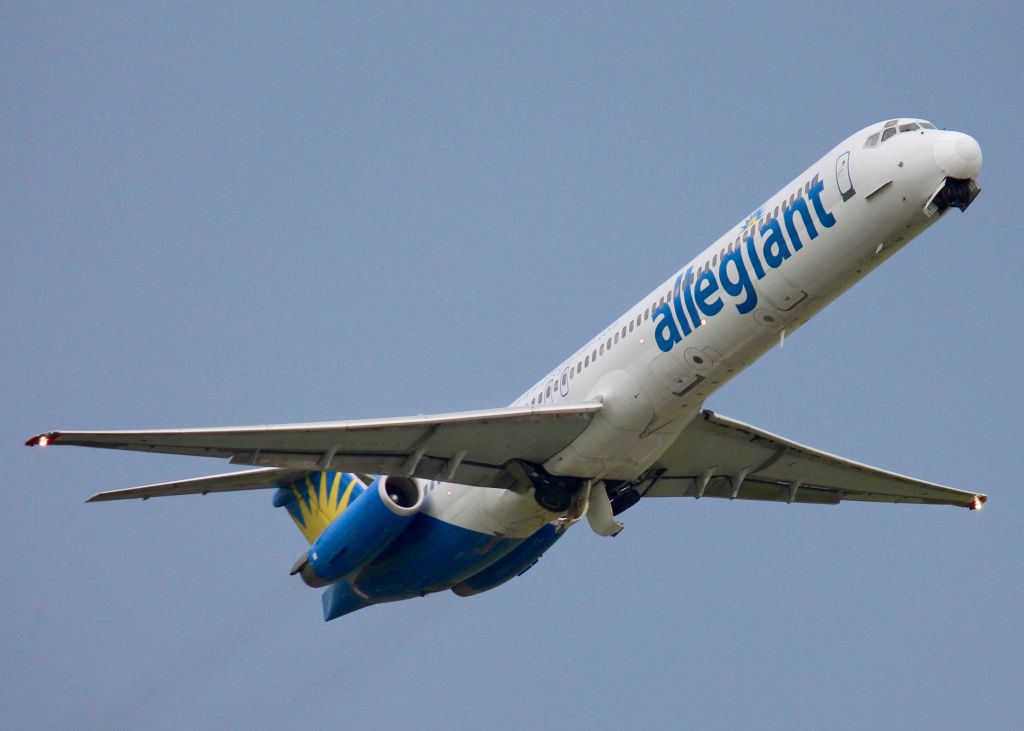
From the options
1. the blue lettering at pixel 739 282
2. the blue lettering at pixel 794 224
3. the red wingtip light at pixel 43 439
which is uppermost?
the blue lettering at pixel 794 224

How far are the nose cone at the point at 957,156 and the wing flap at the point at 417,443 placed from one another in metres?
7.03

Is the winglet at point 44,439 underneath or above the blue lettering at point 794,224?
underneath

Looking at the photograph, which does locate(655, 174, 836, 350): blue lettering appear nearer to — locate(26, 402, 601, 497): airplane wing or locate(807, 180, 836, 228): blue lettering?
locate(807, 180, 836, 228): blue lettering

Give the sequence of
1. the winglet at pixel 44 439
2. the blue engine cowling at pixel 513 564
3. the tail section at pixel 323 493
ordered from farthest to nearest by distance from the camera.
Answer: the tail section at pixel 323 493
the blue engine cowling at pixel 513 564
the winglet at pixel 44 439

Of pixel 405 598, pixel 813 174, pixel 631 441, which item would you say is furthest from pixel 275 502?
pixel 813 174

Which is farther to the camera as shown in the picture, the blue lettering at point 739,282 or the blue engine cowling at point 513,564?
the blue engine cowling at point 513,564

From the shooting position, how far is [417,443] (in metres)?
26.9

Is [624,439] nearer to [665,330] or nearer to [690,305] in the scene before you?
[665,330]

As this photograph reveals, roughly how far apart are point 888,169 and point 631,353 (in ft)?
17.5

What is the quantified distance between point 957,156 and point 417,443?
10018 mm

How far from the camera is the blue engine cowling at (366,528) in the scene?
29047 millimetres

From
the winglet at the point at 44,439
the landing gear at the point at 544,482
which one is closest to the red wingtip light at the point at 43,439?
the winglet at the point at 44,439

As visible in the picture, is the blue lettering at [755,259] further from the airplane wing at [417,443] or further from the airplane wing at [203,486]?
the airplane wing at [203,486]

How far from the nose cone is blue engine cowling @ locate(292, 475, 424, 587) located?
1122 centimetres
